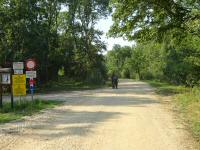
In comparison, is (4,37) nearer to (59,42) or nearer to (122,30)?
(59,42)

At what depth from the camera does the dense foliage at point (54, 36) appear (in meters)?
44.2

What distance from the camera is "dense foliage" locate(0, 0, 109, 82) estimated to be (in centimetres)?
4425

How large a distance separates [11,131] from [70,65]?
146 ft

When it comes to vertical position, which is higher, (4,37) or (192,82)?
(4,37)

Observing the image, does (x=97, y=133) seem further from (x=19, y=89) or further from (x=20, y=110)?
(x=19, y=89)

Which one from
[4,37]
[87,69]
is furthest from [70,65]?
Result: [4,37]

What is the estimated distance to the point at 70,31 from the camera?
60812 mm

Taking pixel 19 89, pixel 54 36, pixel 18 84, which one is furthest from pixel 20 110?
pixel 54 36

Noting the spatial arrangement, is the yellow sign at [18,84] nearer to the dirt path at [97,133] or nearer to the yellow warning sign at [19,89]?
the yellow warning sign at [19,89]

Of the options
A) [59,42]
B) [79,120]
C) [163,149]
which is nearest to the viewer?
[163,149]

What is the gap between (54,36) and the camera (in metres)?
50.8

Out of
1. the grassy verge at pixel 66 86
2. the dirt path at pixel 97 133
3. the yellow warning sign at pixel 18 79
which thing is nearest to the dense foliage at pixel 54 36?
the grassy verge at pixel 66 86

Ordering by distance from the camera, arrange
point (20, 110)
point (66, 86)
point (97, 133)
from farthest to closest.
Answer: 1. point (66, 86)
2. point (20, 110)
3. point (97, 133)

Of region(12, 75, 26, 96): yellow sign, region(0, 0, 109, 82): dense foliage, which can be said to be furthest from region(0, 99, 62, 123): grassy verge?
region(0, 0, 109, 82): dense foliage
